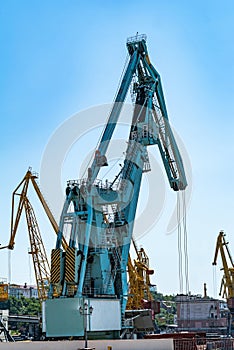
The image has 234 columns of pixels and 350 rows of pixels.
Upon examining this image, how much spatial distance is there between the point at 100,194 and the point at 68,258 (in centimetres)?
566

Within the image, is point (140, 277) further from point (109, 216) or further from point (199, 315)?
point (199, 315)

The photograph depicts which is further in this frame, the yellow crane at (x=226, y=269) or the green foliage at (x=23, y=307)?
the green foliage at (x=23, y=307)

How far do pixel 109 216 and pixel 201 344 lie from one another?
42.5 ft

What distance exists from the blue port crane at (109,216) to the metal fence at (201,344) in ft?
24.5

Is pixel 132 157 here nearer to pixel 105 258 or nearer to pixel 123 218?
A: pixel 123 218

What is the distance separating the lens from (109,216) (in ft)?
135

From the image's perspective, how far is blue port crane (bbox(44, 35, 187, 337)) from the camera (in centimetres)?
3569

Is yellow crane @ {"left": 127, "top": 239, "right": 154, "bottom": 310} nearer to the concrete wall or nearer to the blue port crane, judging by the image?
the blue port crane

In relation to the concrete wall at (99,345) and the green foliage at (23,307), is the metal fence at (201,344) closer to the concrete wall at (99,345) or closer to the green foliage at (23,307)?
the concrete wall at (99,345)

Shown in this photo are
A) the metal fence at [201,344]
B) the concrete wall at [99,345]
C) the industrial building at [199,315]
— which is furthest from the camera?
the industrial building at [199,315]

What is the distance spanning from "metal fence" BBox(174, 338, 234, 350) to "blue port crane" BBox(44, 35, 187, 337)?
7480 mm

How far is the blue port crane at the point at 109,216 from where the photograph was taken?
117 feet

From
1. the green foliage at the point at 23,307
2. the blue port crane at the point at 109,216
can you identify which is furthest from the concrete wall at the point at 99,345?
the green foliage at the point at 23,307

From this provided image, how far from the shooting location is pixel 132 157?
4231 cm
